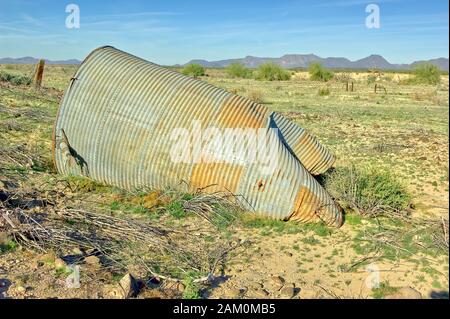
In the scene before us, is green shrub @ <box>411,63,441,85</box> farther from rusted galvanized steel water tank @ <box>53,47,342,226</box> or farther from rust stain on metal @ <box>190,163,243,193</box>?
rust stain on metal @ <box>190,163,243,193</box>

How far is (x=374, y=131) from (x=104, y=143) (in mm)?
10821

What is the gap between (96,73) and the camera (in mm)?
7734

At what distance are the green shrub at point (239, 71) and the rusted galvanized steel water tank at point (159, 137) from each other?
164 ft

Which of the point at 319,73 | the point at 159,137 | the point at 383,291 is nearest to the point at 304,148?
the point at 159,137

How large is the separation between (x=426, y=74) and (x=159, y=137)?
155ft

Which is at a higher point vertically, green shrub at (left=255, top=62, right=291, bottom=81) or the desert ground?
green shrub at (left=255, top=62, right=291, bottom=81)

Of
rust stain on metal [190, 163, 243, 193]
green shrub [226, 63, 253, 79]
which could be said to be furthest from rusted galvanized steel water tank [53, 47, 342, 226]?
green shrub [226, 63, 253, 79]

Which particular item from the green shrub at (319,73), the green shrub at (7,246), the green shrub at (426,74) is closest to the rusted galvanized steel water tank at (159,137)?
the green shrub at (7,246)

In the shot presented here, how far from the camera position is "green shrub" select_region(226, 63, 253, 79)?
5703 centimetres

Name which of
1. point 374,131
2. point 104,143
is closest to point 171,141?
point 104,143

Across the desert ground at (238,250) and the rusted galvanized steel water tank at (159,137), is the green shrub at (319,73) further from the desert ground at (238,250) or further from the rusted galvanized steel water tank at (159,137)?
the rusted galvanized steel water tank at (159,137)

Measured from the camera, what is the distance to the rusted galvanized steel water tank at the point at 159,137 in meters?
6.93

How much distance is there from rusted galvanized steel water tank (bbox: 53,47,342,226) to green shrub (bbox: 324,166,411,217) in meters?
0.60

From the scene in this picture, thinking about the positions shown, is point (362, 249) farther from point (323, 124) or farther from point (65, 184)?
point (323, 124)
